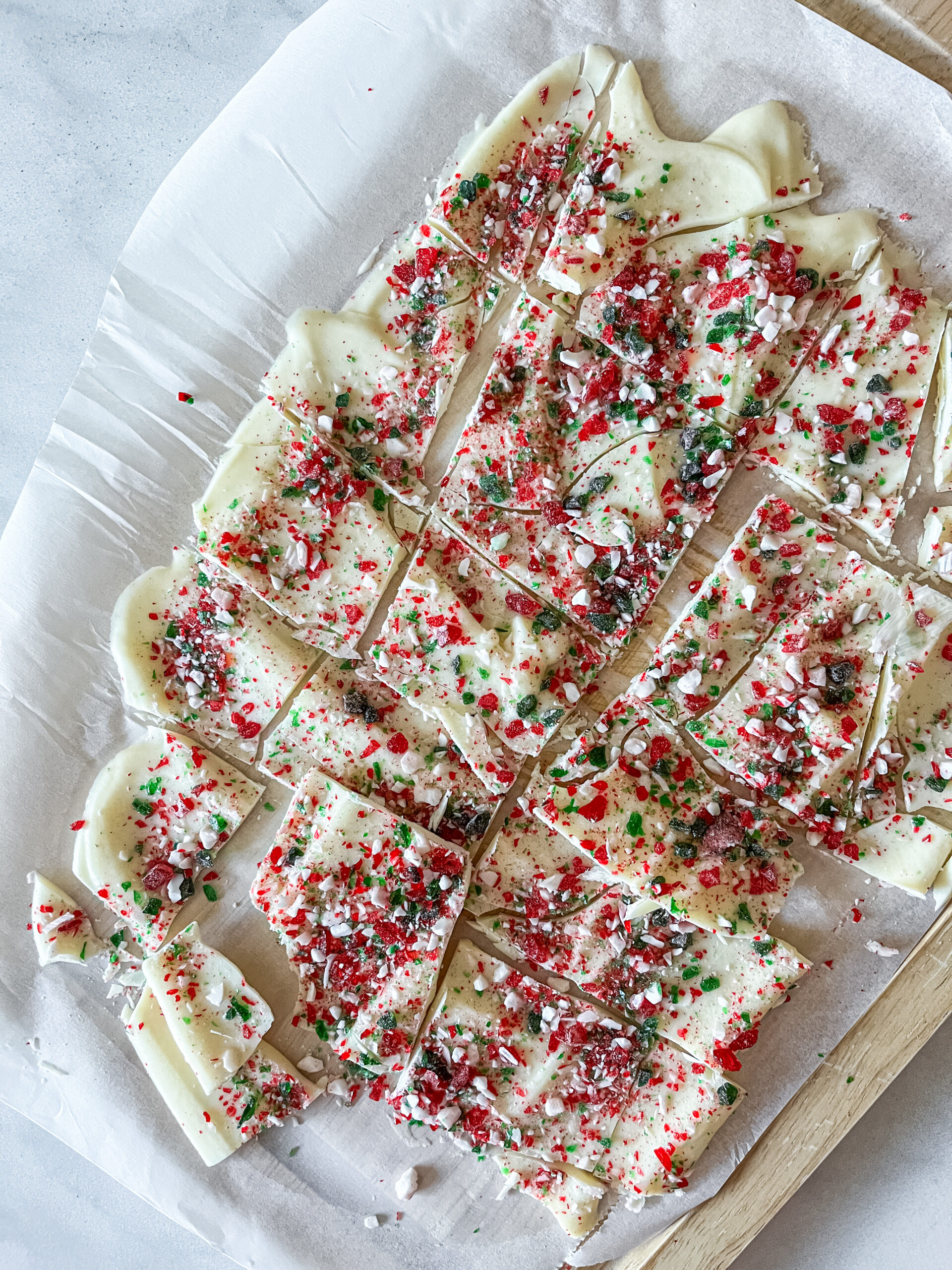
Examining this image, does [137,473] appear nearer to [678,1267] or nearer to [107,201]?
[107,201]

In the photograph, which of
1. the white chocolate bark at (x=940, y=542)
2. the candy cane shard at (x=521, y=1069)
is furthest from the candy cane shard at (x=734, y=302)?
the candy cane shard at (x=521, y=1069)

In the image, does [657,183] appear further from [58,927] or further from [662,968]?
[58,927]

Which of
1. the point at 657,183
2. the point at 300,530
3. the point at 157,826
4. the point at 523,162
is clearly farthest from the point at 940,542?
the point at 157,826

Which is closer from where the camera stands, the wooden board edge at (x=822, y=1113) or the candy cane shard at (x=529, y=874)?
the wooden board edge at (x=822, y=1113)

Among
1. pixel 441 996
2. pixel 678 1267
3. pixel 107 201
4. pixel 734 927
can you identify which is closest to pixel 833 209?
pixel 734 927

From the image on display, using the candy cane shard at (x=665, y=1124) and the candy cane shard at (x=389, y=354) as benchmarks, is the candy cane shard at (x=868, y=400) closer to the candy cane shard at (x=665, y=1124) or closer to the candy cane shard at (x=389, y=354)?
the candy cane shard at (x=389, y=354)

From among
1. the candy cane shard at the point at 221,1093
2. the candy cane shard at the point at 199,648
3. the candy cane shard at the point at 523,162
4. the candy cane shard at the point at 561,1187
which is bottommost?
the candy cane shard at the point at 221,1093

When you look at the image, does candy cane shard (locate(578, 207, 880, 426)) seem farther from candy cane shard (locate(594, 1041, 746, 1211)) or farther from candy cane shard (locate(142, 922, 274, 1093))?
candy cane shard (locate(142, 922, 274, 1093))
